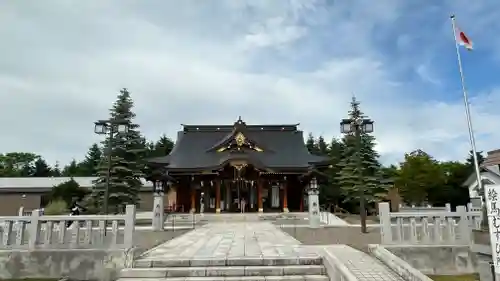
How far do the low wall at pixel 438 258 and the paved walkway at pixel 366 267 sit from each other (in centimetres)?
87

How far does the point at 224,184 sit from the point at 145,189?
39.2 feet

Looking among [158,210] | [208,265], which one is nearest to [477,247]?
[208,265]

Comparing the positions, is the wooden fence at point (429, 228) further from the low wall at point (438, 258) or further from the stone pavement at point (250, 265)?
the stone pavement at point (250, 265)

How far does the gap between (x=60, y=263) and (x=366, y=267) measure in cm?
581

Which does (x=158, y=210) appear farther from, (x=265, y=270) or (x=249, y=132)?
(x=249, y=132)

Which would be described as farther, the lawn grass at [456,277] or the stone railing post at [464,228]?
the stone railing post at [464,228]

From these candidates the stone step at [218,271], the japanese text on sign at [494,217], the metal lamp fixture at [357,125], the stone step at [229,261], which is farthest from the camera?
the metal lamp fixture at [357,125]

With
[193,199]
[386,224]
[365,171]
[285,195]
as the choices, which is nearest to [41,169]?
[193,199]

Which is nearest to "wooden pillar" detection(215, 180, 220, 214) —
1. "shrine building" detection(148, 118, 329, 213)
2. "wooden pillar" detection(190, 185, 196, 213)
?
"shrine building" detection(148, 118, 329, 213)

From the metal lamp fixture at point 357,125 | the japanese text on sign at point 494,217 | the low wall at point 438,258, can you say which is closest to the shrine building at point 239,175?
the metal lamp fixture at point 357,125

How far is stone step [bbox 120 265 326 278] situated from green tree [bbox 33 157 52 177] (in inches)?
2440

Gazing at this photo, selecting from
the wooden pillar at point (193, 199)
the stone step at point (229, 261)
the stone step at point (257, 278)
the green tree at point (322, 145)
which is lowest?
the stone step at point (257, 278)

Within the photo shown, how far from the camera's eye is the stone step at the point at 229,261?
6930 mm

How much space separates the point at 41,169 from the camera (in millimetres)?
60906
